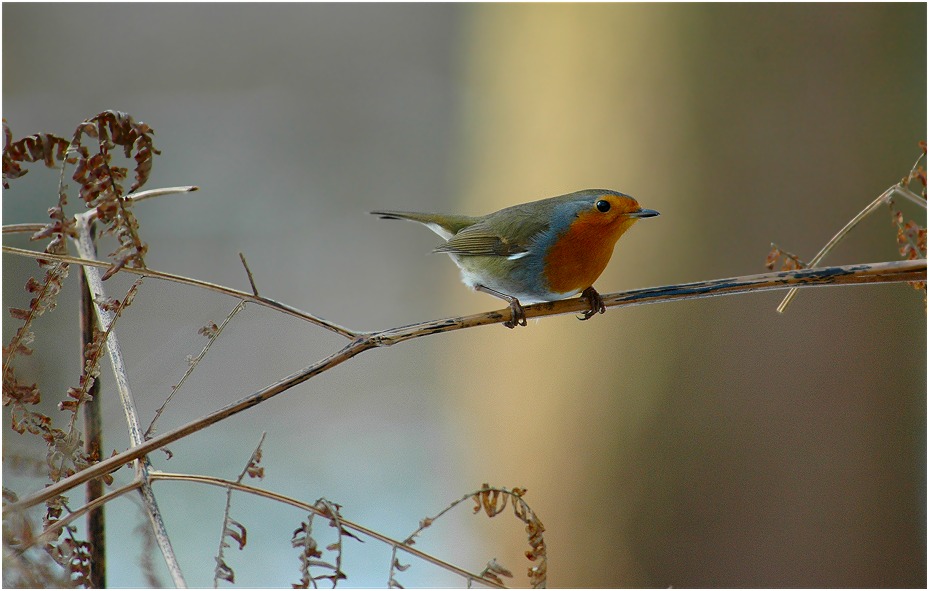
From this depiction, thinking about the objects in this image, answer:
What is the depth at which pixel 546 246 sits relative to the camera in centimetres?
169

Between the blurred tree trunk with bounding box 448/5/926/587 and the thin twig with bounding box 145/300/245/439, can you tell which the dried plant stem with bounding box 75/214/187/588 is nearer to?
the thin twig with bounding box 145/300/245/439

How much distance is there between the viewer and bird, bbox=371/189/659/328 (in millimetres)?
1608

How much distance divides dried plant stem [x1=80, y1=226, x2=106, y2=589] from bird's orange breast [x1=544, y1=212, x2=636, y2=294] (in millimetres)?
917

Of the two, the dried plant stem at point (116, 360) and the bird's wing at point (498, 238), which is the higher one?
the bird's wing at point (498, 238)

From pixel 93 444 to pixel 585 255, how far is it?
1000mm

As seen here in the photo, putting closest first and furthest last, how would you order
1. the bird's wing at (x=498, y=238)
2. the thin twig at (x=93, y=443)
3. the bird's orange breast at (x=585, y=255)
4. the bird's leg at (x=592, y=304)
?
the thin twig at (x=93, y=443) → the bird's leg at (x=592, y=304) → the bird's orange breast at (x=585, y=255) → the bird's wing at (x=498, y=238)

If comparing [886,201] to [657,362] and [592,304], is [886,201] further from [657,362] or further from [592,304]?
[657,362]

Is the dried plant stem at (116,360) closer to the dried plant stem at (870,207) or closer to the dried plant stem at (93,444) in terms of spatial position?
the dried plant stem at (93,444)

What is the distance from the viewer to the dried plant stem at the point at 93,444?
0.88 m

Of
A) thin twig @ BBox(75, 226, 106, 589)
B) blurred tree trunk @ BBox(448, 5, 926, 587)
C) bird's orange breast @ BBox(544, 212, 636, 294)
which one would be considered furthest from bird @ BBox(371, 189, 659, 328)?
blurred tree trunk @ BBox(448, 5, 926, 587)

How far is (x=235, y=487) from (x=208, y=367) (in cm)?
155

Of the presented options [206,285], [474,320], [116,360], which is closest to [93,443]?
[116,360]

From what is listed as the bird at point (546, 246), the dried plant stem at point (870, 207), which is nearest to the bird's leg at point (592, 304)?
the bird at point (546, 246)

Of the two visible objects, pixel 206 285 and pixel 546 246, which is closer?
pixel 206 285
